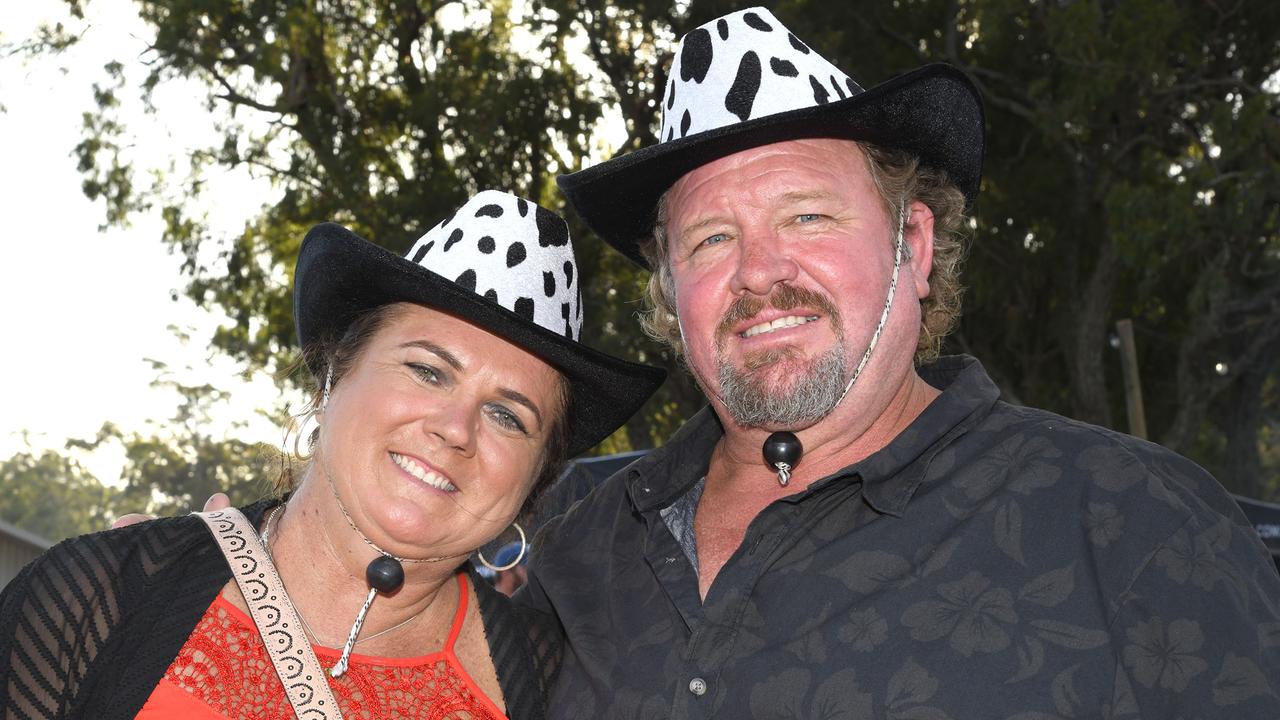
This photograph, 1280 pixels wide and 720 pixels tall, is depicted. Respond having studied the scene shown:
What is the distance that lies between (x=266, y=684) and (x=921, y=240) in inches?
79.0

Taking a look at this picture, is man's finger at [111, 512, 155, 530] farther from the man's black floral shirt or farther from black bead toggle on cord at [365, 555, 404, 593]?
the man's black floral shirt

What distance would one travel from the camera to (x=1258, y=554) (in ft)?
8.21

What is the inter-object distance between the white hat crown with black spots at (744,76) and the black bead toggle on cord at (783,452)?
0.80 metres

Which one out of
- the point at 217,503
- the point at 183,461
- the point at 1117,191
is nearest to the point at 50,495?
the point at 183,461

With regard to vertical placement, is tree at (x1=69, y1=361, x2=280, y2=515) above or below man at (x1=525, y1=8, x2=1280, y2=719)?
below

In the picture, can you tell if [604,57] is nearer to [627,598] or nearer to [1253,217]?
[1253,217]

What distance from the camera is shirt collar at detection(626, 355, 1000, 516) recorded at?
280 cm

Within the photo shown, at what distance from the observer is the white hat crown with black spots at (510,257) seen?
3150mm

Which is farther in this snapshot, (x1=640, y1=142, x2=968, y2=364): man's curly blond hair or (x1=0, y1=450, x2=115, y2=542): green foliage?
(x1=0, y1=450, x2=115, y2=542): green foliage

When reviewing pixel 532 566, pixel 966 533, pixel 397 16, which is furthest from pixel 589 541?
pixel 397 16

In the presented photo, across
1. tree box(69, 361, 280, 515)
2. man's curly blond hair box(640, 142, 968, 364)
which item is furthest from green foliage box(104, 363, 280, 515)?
man's curly blond hair box(640, 142, 968, 364)

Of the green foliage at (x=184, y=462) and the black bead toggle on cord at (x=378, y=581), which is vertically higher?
the black bead toggle on cord at (x=378, y=581)

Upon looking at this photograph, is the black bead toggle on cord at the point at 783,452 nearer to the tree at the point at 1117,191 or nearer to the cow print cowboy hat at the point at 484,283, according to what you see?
the cow print cowboy hat at the point at 484,283

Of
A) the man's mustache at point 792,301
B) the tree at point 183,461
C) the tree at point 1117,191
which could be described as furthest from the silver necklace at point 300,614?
the tree at point 183,461
